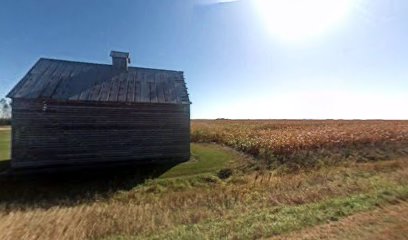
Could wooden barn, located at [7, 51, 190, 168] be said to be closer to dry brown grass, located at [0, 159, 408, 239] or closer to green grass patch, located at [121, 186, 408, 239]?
dry brown grass, located at [0, 159, 408, 239]

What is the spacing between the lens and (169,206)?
9.52 m

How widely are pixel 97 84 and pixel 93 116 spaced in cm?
245

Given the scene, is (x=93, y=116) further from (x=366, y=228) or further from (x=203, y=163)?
(x=366, y=228)

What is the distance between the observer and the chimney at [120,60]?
2088 centimetres

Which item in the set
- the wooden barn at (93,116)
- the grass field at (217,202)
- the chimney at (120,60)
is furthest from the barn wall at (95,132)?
the chimney at (120,60)

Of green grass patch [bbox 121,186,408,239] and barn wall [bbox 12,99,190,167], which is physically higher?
barn wall [bbox 12,99,190,167]

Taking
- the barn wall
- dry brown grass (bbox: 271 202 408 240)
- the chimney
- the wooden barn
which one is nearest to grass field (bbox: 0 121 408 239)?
dry brown grass (bbox: 271 202 408 240)

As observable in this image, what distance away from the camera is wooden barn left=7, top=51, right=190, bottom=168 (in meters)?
15.7

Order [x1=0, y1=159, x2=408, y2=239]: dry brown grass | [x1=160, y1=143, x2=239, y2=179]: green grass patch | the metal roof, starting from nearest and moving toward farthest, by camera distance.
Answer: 1. [x1=0, y1=159, x2=408, y2=239]: dry brown grass
2. [x1=160, y1=143, x2=239, y2=179]: green grass patch
3. the metal roof

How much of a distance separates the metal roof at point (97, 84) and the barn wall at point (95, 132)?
490 millimetres

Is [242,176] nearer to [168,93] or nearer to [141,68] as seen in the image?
[168,93]

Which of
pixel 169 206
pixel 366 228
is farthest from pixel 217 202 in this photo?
pixel 366 228

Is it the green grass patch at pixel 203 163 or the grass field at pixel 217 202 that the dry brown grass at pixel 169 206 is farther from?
the green grass patch at pixel 203 163

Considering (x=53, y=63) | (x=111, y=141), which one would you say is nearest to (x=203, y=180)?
(x=111, y=141)
